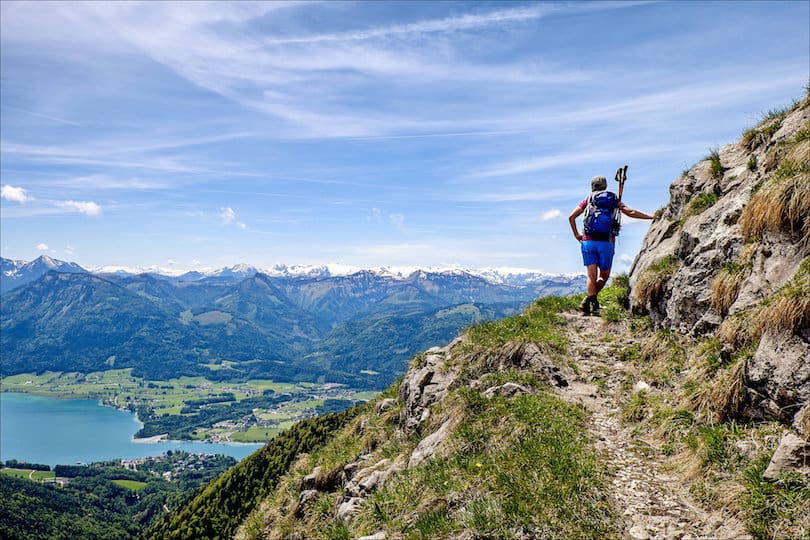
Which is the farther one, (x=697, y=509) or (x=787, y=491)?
(x=697, y=509)

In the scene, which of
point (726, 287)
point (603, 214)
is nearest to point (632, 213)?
point (603, 214)

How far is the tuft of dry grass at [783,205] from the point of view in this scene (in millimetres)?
8195

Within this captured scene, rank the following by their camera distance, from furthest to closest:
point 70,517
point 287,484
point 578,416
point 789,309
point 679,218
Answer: point 70,517 < point 287,484 < point 679,218 < point 578,416 < point 789,309

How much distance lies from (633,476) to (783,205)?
6154mm

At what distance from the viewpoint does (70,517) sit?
145 meters

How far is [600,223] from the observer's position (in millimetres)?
14414

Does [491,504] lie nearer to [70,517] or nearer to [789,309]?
[789,309]

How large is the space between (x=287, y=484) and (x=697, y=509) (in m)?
14.5

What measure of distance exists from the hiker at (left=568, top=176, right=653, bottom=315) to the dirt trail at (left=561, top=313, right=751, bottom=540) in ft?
9.25

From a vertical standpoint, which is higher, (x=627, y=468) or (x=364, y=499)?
(x=627, y=468)

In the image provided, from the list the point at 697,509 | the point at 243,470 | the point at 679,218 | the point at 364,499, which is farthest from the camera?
the point at 243,470

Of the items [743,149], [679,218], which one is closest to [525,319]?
[679,218]

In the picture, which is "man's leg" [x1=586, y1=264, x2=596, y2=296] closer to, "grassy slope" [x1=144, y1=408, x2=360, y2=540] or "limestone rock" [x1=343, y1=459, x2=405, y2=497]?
"limestone rock" [x1=343, y1=459, x2=405, y2=497]

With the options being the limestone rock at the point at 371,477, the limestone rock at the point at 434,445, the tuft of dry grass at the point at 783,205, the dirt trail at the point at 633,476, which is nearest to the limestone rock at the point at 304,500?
the limestone rock at the point at 371,477
